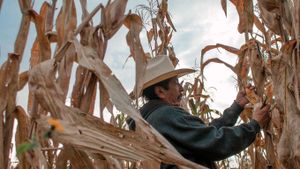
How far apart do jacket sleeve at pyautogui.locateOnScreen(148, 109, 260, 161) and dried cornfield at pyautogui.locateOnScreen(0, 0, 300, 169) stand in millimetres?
107

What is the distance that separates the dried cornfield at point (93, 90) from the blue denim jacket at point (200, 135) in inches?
4.5

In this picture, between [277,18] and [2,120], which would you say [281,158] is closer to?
[277,18]

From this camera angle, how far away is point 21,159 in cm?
138

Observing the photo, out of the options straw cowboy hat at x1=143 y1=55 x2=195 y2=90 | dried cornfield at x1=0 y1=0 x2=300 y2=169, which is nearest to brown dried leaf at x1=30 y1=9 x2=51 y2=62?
dried cornfield at x1=0 y1=0 x2=300 y2=169

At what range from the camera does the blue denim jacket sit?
1849 millimetres

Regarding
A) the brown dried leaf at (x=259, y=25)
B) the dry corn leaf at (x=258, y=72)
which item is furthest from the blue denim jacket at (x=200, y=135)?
the brown dried leaf at (x=259, y=25)

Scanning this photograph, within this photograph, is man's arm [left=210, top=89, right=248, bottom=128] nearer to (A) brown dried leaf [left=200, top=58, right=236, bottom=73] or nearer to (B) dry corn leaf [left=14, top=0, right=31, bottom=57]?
(A) brown dried leaf [left=200, top=58, right=236, bottom=73]

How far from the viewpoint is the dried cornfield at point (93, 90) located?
107 centimetres

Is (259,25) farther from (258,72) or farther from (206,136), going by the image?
(206,136)

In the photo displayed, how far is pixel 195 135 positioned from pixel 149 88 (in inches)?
18.5

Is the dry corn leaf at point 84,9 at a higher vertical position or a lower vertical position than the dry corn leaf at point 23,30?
higher

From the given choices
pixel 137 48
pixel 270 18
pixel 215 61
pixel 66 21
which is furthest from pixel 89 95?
pixel 215 61

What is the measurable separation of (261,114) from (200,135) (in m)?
0.25

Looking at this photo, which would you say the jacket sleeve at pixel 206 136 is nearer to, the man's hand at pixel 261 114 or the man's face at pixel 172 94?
the man's hand at pixel 261 114
